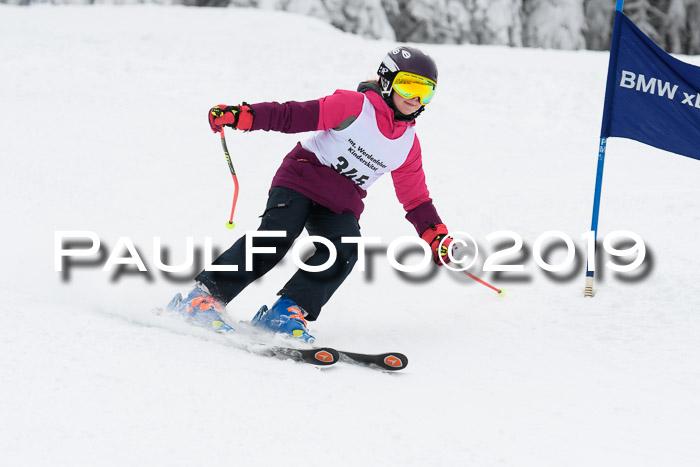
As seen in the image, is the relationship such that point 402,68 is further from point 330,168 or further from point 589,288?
point 589,288

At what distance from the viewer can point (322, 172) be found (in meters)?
3.81

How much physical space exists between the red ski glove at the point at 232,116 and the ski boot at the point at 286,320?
0.88 m

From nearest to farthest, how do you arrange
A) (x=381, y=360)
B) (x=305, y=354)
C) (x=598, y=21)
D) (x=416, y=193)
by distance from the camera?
1. (x=305, y=354)
2. (x=381, y=360)
3. (x=416, y=193)
4. (x=598, y=21)

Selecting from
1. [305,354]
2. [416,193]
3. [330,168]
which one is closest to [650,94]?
[416,193]

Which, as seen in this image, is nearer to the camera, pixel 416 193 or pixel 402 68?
pixel 402 68

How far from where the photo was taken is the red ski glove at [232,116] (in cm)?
337

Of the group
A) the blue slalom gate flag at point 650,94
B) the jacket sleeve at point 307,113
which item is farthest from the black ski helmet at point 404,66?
the blue slalom gate flag at point 650,94

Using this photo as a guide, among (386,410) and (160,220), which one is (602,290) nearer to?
(386,410)

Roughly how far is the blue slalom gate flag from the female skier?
1411 mm

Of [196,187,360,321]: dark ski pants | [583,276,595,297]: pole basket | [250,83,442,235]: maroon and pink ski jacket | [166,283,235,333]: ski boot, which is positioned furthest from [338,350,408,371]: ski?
[583,276,595,297]: pole basket

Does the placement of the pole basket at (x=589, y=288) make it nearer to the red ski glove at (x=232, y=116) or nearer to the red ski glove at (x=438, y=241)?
the red ski glove at (x=438, y=241)

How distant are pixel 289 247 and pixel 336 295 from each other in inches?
47.5

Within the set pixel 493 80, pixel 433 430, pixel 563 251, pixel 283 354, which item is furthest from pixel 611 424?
pixel 493 80

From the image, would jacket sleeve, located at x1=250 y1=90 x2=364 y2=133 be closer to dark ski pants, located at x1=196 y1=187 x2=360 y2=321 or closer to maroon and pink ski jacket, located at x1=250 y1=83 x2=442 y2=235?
maroon and pink ski jacket, located at x1=250 y1=83 x2=442 y2=235
